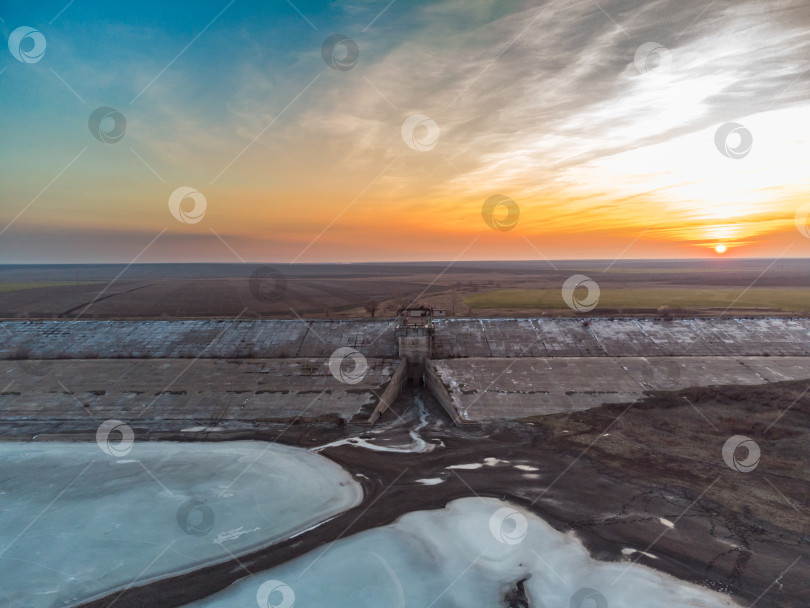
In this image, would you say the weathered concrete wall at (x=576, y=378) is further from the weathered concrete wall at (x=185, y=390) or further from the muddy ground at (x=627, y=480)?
Answer: the weathered concrete wall at (x=185, y=390)

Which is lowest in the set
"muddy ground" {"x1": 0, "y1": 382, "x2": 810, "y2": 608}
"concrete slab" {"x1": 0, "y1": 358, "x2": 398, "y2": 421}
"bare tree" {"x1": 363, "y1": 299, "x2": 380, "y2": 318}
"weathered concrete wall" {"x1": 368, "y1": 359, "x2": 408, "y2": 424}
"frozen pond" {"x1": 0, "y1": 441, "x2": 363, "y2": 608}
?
"muddy ground" {"x1": 0, "y1": 382, "x2": 810, "y2": 608}

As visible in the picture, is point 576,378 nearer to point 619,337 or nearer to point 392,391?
point 619,337

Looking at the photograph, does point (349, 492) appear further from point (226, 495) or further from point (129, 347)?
point (129, 347)

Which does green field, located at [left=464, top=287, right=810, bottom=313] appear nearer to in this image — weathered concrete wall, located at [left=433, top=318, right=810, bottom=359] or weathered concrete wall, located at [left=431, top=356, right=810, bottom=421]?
weathered concrete wall, located at [left=433, top=318, right=810, bottom=359]

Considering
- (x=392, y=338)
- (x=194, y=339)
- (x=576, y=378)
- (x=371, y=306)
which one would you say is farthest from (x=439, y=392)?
(x=371, y=306)

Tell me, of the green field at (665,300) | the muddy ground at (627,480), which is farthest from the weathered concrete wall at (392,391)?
the green field at (665,300)

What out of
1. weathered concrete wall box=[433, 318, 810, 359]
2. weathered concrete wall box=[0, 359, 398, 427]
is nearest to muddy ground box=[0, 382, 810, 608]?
weathered concrete wall box=[0, 359, 398, 427]

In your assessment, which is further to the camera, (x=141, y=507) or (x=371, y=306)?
(x=371, y=306)
